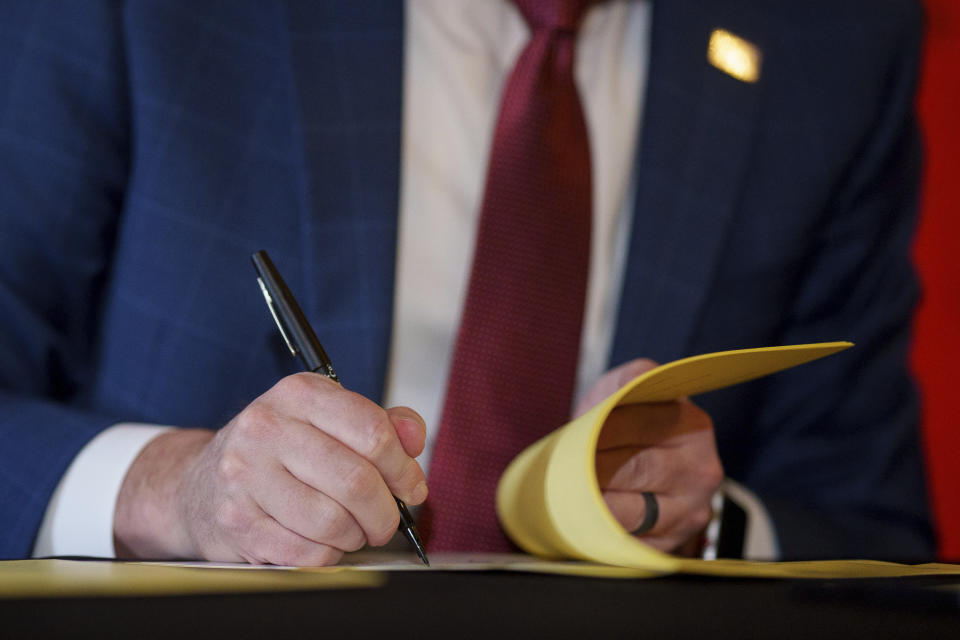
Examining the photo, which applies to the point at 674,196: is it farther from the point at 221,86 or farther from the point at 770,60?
the point at 221,86

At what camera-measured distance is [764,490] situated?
3.22 feet

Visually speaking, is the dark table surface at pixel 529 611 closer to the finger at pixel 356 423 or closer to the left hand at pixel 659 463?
→ the finger at pixel 356 423

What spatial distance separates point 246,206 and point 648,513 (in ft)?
1.42

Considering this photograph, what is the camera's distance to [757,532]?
81 cm

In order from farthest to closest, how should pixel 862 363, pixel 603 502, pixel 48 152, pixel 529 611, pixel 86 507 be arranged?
1. pixel 862 363
2. pixel 48 152
3. pixel 86 507
4. pixel 603 502
5. pixel 529 611

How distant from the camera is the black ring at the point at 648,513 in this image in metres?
0.61

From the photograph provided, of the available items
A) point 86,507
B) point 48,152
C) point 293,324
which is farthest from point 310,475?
point 48,152

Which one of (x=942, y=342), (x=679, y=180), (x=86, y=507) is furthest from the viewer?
(x=942, y=342)

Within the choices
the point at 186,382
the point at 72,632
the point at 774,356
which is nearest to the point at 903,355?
the point at 774,356

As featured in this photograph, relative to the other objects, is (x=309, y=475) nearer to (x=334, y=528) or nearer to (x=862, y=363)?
(x=334, y=528)

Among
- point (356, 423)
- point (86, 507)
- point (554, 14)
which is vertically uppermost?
point (554, 14)

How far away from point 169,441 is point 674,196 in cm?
52

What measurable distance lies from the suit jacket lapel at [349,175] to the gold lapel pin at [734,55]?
1.14ft

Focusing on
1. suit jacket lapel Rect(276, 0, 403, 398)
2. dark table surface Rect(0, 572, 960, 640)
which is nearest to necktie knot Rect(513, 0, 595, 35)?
suit jacket lapel Rect(276, 0, 403, 398)
